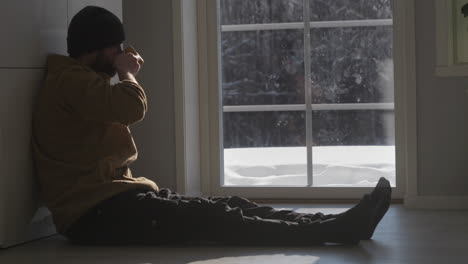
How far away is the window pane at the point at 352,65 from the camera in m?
3.72

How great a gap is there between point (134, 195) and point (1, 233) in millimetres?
437

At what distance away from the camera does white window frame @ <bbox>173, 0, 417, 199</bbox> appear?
3490 millimetres

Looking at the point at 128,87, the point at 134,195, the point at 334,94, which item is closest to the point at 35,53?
the point at 128,87

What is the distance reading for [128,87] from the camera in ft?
8.46

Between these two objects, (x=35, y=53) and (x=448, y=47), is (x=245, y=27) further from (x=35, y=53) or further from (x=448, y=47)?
(x=35, y=53)

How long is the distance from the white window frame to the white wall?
0.93 m

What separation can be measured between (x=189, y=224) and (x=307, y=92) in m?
1.41

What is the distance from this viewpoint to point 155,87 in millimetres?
3723

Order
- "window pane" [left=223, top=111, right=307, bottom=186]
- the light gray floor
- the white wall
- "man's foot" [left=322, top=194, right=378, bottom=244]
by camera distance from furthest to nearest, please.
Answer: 1. "window pane" [left=223, top=111, right=307, bottom=186]
2. the white wall
3. "man's foot" [left=322, top=194, right=378, bottom=244]
4. the light gray floor

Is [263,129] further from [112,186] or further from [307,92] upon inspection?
[112,186]

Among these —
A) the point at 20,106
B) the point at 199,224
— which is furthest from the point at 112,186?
the point at 20,106

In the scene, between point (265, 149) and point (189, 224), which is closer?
point (189, 224)

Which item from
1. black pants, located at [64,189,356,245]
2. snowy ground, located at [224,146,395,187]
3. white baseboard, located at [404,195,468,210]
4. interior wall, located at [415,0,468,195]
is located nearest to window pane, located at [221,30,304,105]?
snowy ground, located at [224,146,395,187]

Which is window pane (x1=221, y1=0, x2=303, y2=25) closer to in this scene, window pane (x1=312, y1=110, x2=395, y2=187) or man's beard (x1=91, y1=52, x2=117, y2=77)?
window pane (x1=312, y1=110, x2=395, y2=187)
